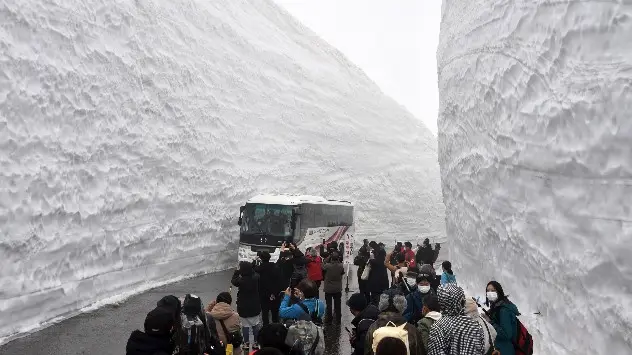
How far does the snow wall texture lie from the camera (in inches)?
463

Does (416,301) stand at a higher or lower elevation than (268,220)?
lower

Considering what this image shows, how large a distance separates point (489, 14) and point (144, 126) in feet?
36.2

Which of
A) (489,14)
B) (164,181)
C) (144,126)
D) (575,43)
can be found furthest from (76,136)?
(575,43)

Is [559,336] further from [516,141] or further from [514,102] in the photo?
[514,102]

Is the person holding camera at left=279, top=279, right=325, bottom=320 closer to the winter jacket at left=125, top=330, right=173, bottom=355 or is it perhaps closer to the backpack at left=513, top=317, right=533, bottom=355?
the winter jacket at left=125, top=330, right=173, bottom=355

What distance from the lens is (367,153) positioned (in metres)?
40.5

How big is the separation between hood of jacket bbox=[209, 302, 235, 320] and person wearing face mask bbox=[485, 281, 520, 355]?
2614 mm

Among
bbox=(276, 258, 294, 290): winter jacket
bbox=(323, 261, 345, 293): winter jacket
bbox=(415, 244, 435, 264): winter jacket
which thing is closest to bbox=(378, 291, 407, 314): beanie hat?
bbox=(276, 258, 294, 290): winter jacket

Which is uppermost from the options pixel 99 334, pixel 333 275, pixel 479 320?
pixel 479 320

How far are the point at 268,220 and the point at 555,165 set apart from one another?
1347cm

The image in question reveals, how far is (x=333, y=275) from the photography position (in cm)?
1071

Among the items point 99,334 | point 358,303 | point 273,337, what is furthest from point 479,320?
point 99,334

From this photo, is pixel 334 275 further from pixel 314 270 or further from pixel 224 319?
pixel 224 319

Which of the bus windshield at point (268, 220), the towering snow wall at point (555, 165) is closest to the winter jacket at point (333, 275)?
the towering snow wall at point (555, 165)
